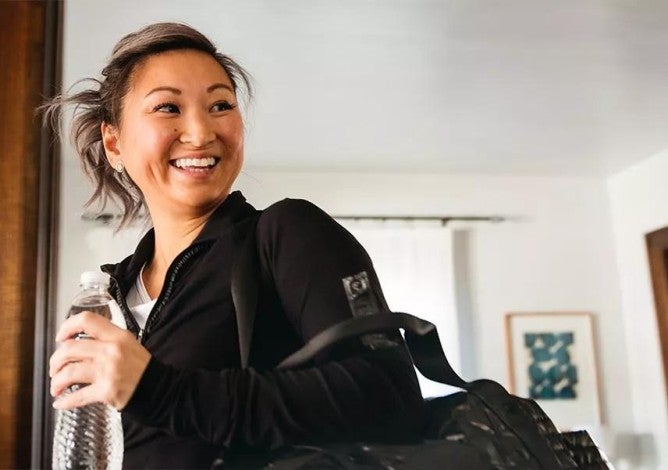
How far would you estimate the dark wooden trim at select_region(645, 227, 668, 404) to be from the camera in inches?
34.7

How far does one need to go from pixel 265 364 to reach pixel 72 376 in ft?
0.37

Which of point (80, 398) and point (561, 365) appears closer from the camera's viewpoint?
point (80, 398)

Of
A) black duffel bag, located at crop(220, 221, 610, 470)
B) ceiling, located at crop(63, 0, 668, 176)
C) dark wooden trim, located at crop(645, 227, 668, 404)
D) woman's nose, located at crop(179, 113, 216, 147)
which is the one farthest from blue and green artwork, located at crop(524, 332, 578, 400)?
woman's nose, located at crop(179, 113, 216, 147)

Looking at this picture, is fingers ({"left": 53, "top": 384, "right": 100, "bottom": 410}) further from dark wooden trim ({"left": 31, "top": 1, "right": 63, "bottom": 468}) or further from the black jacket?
dark wooden trim ({"left": 31, "top": 1, "right": 63, "bottom": 468})

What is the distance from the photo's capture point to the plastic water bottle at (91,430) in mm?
417

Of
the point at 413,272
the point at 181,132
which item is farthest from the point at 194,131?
the point at 413,272

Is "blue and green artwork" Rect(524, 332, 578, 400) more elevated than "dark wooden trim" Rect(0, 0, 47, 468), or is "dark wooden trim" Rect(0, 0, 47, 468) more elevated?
"dark wooden trim" Rect(0, 0, 47, 468)

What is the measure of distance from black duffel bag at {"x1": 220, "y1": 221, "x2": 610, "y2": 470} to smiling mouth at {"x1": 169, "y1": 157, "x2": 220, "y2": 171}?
3.8 inches

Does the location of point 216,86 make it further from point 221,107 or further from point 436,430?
point 436,430

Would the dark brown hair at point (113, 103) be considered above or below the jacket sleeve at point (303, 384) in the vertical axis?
above

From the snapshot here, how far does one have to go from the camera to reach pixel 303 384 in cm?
36

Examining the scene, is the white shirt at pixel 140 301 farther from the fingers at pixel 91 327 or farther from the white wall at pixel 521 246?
the white wall at pixel 521 246

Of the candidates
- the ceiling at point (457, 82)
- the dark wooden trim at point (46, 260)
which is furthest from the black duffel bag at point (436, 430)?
the ceiling at point (457, 82)

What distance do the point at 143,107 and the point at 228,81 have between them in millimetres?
81
